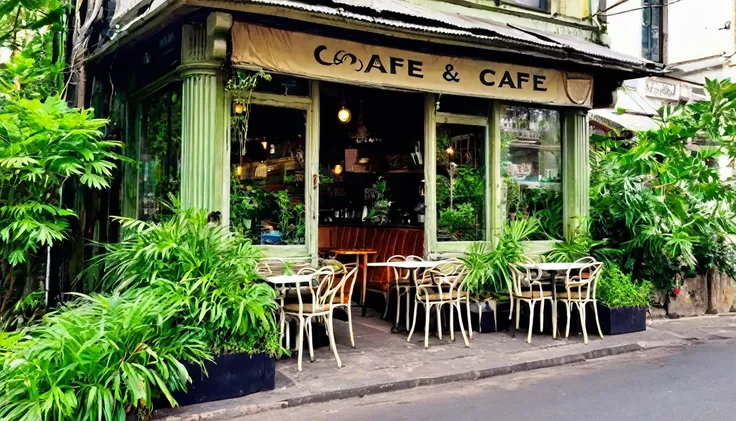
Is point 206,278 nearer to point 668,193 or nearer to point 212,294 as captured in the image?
point 212,294

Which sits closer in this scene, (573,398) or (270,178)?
(573,398)

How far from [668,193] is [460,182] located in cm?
364

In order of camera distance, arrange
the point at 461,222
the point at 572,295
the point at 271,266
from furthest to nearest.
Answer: the point at 461,222 → the point at 572,295 → the point at 271,266

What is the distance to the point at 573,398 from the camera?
17.9ft

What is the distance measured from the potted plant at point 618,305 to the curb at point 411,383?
0.50 metres

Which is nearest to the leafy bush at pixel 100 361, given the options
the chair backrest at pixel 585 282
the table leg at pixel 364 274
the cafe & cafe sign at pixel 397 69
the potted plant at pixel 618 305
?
the cafe & cafe sign at pixel 397 69

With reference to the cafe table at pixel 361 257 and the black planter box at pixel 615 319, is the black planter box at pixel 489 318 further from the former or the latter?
the cafe table at pixel 361 257

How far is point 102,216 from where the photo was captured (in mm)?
8820

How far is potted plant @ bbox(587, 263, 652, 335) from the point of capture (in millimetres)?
8102

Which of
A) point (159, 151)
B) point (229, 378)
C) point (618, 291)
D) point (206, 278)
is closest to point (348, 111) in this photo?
point (159, 151)

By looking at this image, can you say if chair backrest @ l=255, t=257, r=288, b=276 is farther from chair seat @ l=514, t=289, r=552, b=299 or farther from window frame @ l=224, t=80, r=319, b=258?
chair seat @ l=514, t=289, r=552, b=299

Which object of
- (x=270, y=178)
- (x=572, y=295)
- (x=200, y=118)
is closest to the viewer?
(x=200, y=118)

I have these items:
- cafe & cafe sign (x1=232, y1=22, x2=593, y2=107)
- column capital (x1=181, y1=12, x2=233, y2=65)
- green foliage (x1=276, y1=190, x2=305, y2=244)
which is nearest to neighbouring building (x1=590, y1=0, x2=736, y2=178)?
cafe & cafe sign (x1=232, y1=22, x2=593, y2=107)

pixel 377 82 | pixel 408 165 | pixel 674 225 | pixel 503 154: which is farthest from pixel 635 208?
pixel 377 82
